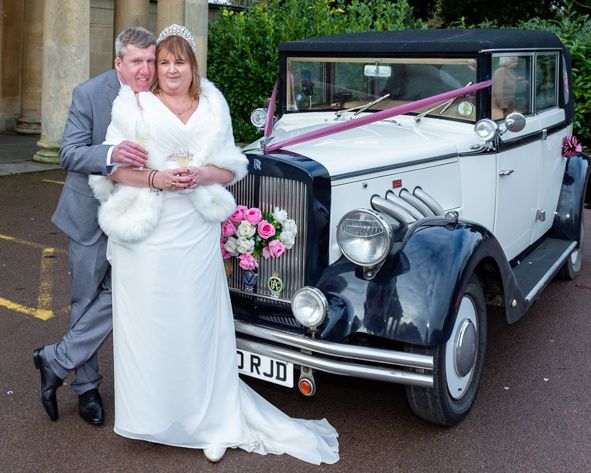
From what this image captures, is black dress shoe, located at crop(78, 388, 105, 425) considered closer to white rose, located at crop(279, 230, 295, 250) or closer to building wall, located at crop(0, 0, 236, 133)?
white rose, located at crop(279, 230, 295, 250)

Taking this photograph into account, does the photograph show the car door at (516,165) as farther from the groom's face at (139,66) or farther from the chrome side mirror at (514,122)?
the groom's face at (139,66)

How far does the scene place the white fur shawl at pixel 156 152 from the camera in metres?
3.23

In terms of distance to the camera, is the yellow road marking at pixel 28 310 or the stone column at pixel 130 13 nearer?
the yellow road marking at pixel 28 310

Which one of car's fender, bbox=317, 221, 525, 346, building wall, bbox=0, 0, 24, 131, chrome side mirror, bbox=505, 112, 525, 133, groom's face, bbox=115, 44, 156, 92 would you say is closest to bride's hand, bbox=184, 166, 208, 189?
groom's face, bbox=115, 44, 156, 92

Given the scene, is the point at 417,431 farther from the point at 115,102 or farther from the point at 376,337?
the point at 115,102

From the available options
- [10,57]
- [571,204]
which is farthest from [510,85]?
[10,57]

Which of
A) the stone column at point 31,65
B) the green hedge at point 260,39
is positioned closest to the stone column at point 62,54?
the green hedge at point 260,39

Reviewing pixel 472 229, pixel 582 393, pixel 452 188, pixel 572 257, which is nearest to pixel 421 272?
pixel 472 229

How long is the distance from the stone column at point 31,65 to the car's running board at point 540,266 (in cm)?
1091

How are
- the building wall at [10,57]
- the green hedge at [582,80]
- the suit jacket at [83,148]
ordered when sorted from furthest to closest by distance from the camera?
1. the building wall at [10,57]
2. the green hedge at [582,80]
3. the suit jacket at [83,148]

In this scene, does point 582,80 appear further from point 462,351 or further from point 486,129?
point 462,351

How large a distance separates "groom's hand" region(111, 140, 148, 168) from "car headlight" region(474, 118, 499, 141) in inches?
82.5

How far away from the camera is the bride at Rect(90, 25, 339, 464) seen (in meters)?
3.26

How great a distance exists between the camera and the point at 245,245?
3.78m
